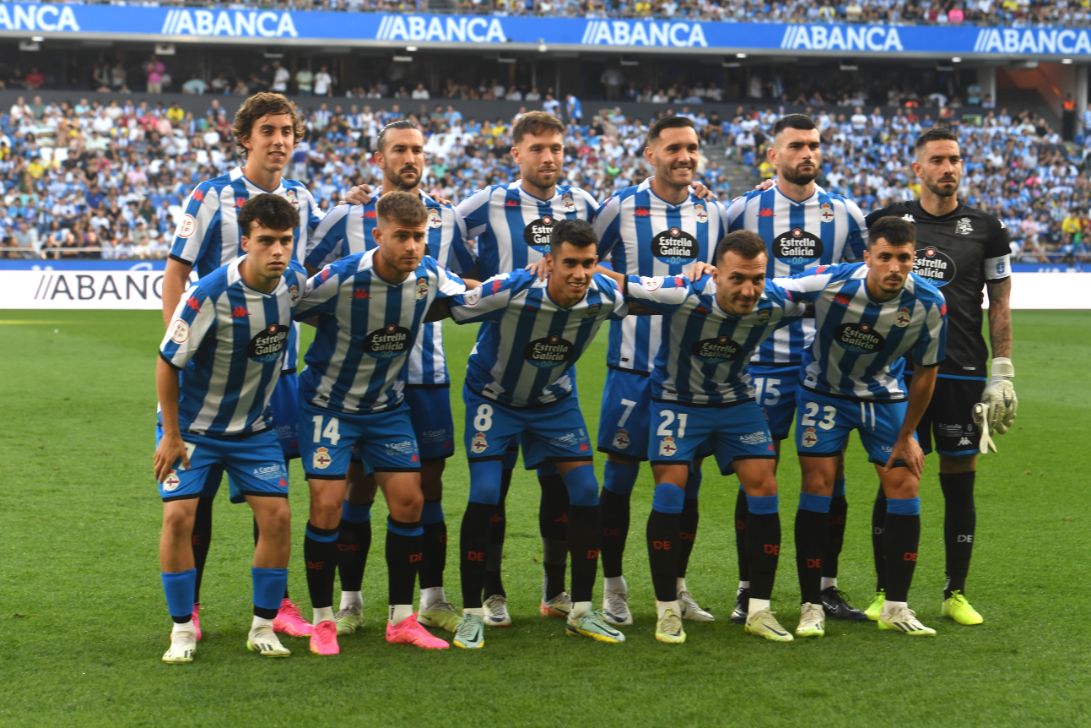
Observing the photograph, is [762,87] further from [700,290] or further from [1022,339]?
[700,290]

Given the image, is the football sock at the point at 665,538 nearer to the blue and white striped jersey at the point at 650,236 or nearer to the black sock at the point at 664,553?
the black sock at the point at 664,553

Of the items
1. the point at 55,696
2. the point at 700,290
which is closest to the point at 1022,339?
the point at 700,290

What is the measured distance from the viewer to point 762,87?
4028cm

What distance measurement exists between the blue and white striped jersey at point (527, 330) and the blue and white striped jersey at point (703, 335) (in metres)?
0.21

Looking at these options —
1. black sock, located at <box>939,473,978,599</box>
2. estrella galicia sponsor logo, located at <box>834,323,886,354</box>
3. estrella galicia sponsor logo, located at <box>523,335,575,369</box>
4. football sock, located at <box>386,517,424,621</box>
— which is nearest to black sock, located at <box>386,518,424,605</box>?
football sock, located at <box>386,517,424,621</box>

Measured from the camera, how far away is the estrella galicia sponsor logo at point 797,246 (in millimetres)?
6461

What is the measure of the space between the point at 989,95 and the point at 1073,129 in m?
2.68

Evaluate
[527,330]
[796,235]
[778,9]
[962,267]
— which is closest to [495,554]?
[527,330]

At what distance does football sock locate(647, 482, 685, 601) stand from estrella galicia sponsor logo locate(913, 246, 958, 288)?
62.6 inches

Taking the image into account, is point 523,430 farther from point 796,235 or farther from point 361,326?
point 796,235

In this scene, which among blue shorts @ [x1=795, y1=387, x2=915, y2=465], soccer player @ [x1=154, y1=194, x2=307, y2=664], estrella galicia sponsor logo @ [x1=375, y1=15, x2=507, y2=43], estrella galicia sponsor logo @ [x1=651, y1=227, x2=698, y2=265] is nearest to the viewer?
Answer: soccer player @ [x1=154, y1=194, x2=307, y2=664]

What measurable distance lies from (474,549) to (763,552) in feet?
4.15

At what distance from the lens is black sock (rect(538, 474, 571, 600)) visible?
6.29m

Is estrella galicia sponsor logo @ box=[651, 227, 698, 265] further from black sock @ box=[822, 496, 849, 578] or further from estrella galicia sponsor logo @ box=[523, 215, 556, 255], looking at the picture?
black sock @ box=[822, 496, 849, 578]
